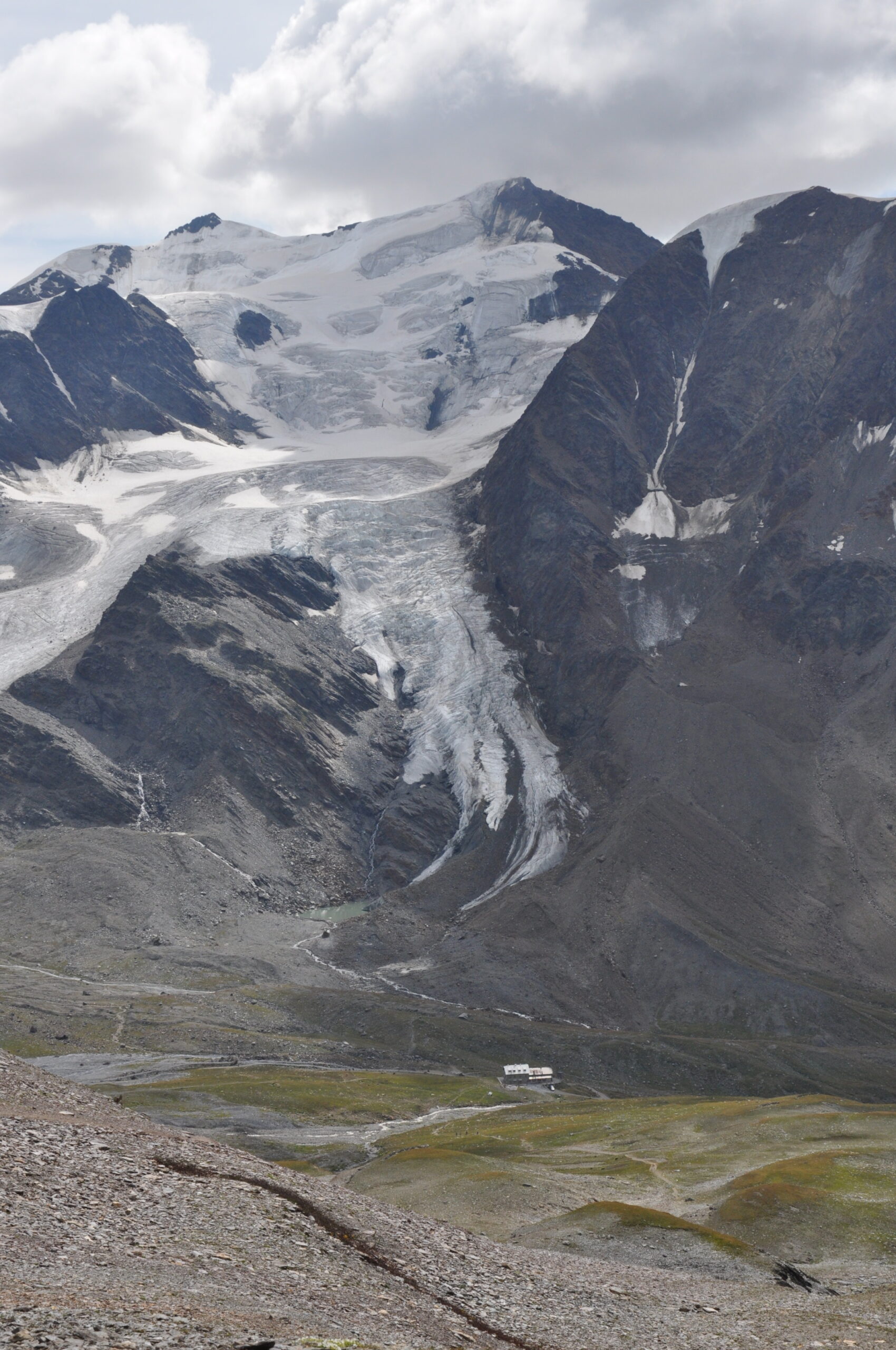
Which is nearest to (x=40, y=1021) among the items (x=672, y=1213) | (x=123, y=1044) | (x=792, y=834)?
(x=123, y=1044)

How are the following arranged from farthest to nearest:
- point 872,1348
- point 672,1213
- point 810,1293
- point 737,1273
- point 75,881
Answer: point 75,881, point 672,1213, point 737,1273, point 810,1293, point 872,1348

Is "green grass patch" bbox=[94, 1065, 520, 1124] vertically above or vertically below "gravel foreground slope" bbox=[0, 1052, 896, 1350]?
below

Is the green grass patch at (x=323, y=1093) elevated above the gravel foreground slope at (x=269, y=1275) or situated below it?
below

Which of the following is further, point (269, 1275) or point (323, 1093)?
point (323, 1093)

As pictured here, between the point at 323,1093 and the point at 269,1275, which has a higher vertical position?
the point at 269,1275

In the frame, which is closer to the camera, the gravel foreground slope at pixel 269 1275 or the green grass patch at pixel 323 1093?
the gravel foreground slope at pixel 269 1275

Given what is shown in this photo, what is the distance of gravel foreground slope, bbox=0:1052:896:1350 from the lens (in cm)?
2231

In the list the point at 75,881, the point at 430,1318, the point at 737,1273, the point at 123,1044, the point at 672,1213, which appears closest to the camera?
the point at 430,1318

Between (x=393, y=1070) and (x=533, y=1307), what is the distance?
89.0m

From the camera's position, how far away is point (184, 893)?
172500 mm

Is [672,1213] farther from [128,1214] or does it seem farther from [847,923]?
[847,923]

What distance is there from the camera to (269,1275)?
27375mm

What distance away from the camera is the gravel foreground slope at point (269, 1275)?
878 inches

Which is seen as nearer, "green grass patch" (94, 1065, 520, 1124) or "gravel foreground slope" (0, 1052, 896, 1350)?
"gravel foreground slope" (0, 1052, 896, 1350)
